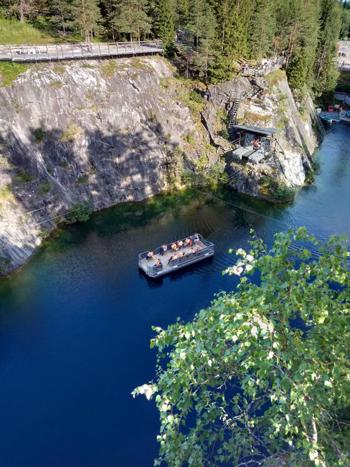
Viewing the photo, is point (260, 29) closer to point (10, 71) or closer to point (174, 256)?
point (10, 71)

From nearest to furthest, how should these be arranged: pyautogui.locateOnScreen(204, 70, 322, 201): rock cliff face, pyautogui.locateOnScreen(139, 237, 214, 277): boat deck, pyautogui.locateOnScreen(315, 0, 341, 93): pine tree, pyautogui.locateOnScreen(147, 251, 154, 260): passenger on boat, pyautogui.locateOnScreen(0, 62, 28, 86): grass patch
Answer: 1. pyautogui.locateOnScreen(139, 237, 214, 277): boat deck
2. pyautogui.locateOnScreen(147, 251, 154, 260): passenger on boat
3. pyautogui.locateOnScreen(0, 62, 28, 86): grass patch
4. pyautogui.locateOnScreen(204, 70, 322, 201): rock cliff face
5. pyautogui.locateOnScreen(315, 0, 341, 93): pine tree

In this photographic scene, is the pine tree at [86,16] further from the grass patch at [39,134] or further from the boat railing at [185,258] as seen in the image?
the boat railing at [185,258]

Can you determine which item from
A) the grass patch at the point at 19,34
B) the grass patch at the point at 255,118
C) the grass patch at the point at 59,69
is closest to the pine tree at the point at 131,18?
the grass patch at the point at 19,34

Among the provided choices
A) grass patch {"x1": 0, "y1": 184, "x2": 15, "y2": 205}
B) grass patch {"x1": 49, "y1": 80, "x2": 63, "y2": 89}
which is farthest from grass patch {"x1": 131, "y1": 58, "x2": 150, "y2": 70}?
grass patch {"x1": 0, "y1": 184, "x2": 15, "y2": 205}

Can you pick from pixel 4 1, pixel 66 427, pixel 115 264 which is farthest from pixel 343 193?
pixel 4 1

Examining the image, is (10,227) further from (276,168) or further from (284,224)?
(276,168)

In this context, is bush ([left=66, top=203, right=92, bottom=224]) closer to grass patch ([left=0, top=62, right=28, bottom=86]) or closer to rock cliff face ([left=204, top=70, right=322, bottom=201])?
grass patch ([left=0, top=62, right=28, bottom=86])
